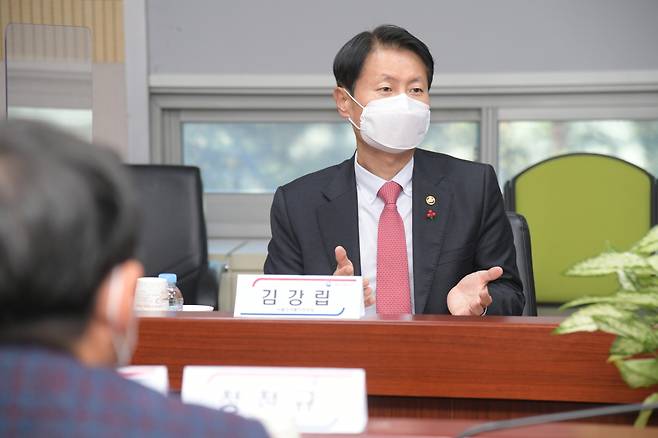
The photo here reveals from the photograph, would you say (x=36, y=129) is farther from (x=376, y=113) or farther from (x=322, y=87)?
(x=322, y=87)

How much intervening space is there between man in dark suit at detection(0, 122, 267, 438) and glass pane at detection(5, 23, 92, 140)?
10.2 ft

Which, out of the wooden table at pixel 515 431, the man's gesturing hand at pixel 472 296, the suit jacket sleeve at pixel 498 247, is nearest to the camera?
the wooden table at pixel 515 431

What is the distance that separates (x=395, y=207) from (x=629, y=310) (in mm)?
1170

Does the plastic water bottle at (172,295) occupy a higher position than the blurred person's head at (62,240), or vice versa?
the blurred person's head at (62,240)

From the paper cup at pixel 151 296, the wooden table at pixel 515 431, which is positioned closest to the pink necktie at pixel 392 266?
the paper cup at pixel 151 296

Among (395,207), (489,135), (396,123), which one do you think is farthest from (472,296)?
(489,135)

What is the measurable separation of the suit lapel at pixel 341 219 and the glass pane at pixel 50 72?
5.29ft

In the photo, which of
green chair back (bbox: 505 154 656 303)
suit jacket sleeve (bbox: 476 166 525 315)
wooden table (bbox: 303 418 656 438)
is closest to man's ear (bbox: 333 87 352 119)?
suit jacket sleeve (bbox: 476 166 525 315)

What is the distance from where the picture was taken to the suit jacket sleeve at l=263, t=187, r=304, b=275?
7.47 ft

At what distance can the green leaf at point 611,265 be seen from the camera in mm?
1061

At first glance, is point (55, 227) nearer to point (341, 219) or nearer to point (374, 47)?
point (341, 219)

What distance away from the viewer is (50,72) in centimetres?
373

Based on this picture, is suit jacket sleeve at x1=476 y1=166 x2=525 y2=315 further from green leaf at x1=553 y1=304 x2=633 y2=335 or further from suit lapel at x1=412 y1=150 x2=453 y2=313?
green leaf at x1=553 y1=304 x2=633 y2=335

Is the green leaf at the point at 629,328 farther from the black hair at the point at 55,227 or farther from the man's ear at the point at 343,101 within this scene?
the man's ear at the point at 343,101
